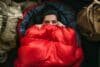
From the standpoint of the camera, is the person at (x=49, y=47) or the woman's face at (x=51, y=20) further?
the woman's face at (x=51, y=20)

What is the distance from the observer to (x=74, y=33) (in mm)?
1690

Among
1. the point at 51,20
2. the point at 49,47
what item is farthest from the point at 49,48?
the point at 51,20

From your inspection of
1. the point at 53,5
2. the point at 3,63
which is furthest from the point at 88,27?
the point at 3,63

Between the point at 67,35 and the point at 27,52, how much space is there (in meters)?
0.22

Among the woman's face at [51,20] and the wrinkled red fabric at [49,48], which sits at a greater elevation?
the woman's face at [51,20]

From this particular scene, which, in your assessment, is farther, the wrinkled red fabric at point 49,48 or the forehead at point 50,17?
the forehead at point 50,17

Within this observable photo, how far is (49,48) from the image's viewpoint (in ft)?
5.24

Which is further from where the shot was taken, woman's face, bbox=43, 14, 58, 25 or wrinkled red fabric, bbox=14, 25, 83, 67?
woman's face, bbox=43, 14, 58, 25

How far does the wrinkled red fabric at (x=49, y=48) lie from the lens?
157 cm

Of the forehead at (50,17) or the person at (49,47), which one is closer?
the person at (49,47)

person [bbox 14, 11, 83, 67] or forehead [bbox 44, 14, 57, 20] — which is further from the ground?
forehead [bbox 44, 14, 57, 20]

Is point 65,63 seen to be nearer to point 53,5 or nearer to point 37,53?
point 37,53

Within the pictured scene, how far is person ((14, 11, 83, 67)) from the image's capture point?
5.14 ft

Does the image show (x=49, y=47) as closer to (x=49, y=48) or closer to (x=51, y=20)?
(x=49, y=48)
